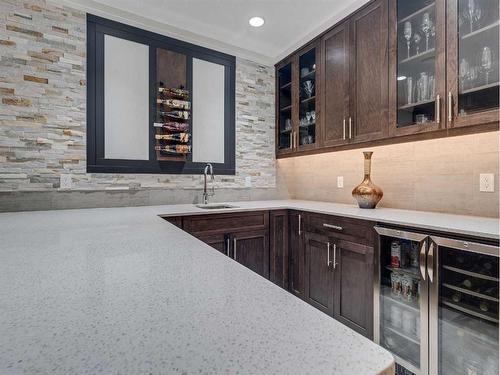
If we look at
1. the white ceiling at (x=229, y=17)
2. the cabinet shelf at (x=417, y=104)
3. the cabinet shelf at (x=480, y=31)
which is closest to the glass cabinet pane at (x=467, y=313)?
the cabinet shelf at (x=417, y=104)

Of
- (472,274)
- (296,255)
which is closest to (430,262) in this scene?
(472,274)

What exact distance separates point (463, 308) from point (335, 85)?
1899 millimetres

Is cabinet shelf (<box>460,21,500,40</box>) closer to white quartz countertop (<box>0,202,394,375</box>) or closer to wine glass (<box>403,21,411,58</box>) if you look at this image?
wine glass (<box>403,21,411,58</box>)

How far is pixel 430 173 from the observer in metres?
2.01

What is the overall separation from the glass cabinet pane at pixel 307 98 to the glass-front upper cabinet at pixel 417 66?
86cm

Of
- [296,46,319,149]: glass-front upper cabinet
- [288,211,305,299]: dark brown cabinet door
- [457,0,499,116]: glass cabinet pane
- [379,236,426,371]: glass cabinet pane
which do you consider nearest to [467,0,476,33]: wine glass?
[457,0,499,116]: glass cabinet pane

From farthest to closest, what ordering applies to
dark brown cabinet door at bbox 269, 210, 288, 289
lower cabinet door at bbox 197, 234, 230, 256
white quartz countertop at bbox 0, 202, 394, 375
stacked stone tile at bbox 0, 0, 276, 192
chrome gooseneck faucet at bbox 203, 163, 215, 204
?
chrome gooseneck faucet at bbox 203, 163, 215, 204 → dark brown cabinet door at bbox 269, 210, 288, 289 → lower cabinet door at bbox 197, 234, 230, 256 → stacked stone tile at bbox 0, 0, 276, 192 → white quartz countertop at bbox 0, 202, 394, 375

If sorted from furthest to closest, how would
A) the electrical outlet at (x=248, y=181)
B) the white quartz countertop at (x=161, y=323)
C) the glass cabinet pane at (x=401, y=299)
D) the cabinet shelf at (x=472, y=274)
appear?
the electrical outlet at (x=248, y=181), the glass cabinet pane at (x=401, y=299), the cabinet shelf at (x=472, y=274), the white quartz countertop at (x=161, y=323)

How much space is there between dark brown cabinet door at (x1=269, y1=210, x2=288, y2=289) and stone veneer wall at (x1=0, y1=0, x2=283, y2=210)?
114 centimetres

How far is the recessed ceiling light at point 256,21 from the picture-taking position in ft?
8.12

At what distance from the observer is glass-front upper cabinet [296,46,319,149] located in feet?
8.84

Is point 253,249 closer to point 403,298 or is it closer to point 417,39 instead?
point 403,298

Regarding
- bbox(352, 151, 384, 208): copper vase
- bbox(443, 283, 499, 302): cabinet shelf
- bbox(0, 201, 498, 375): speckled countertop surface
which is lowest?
bbox(443, 283, 499, 302): cabinet shelf

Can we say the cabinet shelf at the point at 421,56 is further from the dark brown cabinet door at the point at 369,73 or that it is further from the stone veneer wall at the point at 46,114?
the stone veneer wall at the point at 46,114
